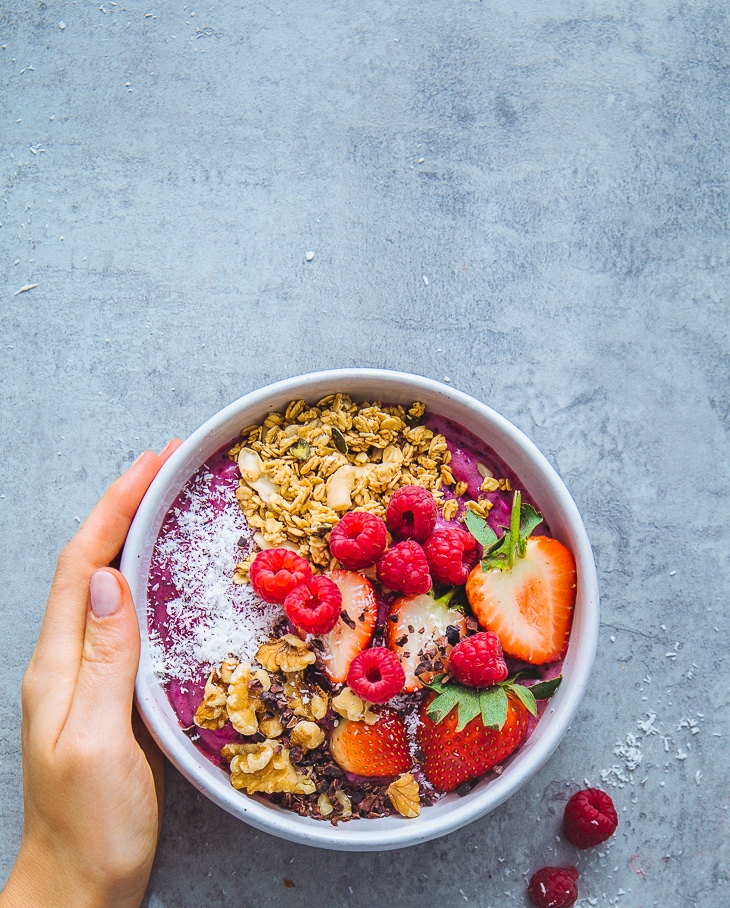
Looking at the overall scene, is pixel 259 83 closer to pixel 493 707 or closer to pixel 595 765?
pixel 493 707

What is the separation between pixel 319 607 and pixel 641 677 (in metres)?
0.87

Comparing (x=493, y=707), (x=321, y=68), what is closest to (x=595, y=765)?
(x=493, y=707)

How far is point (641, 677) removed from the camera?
6.03 feet

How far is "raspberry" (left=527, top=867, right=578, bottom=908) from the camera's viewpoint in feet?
5.65

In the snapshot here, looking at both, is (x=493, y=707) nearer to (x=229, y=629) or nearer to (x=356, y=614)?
Answer: (x=356, y=614)

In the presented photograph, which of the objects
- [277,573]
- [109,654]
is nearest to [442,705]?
[277,573]

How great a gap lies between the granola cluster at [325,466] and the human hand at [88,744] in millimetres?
252

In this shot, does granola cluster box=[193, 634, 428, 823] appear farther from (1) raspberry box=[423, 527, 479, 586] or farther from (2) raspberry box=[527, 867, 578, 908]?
(2) raspberry box=[527, 867, 578, 908]

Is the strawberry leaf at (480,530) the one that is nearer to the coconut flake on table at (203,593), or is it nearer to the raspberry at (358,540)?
the raspberry at (358,540)

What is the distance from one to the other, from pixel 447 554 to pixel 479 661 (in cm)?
20

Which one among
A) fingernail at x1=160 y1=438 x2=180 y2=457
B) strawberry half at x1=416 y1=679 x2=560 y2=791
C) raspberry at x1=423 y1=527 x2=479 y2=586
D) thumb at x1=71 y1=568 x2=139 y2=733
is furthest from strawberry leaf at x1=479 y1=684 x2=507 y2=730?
fingernail at x1=160 y1=438 x2=180 y2=457

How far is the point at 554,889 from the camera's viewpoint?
1.72 meters

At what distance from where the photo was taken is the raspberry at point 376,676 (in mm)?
1386

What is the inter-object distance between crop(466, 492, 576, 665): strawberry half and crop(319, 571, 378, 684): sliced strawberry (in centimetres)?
20
